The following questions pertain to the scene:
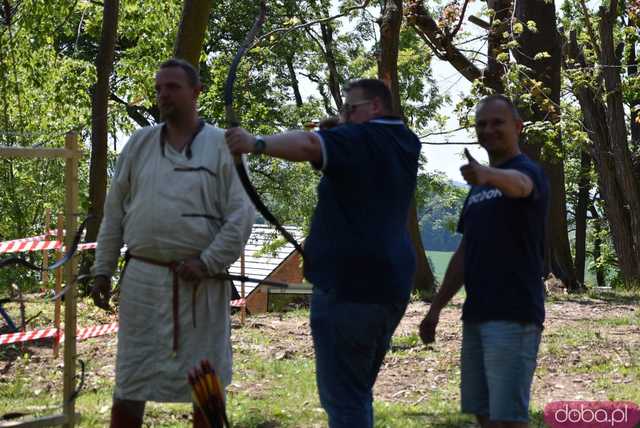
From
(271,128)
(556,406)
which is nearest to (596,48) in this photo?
(271,128)

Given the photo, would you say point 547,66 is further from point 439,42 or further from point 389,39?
point 389,39

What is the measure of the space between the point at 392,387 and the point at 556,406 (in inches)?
78.7

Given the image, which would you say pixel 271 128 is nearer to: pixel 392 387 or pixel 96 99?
pixel 96 99

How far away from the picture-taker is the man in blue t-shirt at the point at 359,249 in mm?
4184

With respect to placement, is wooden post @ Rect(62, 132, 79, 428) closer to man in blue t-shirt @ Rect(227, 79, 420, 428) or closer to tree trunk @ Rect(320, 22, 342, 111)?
man in blue t-shirt @ Rect(227, 79, 420, 428)

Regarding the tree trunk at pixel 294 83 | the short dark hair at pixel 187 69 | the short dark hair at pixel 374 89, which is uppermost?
the tree trunk at pixel 294 83

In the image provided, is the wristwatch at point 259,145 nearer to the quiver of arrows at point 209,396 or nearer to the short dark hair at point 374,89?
the short dark hair at point 374,89

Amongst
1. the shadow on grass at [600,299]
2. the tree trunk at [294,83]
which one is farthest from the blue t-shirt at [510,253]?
the tree trunk at [294,83]

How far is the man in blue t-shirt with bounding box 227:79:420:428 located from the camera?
418 centimetres

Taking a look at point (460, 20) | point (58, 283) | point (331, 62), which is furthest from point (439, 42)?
point (331, 62)

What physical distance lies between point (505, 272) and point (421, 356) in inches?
233

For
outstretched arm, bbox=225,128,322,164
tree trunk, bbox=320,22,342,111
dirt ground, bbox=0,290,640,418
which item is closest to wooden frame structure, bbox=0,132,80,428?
outstretched arm, bbox=225,128,322,164

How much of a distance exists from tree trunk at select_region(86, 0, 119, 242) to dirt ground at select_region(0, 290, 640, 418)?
2.64 meters

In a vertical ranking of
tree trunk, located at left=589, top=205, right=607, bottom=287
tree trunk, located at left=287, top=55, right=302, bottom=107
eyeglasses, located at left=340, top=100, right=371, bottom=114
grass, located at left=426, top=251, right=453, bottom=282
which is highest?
tree trunk, located at left=287, top=55, right=302, bottom=107
